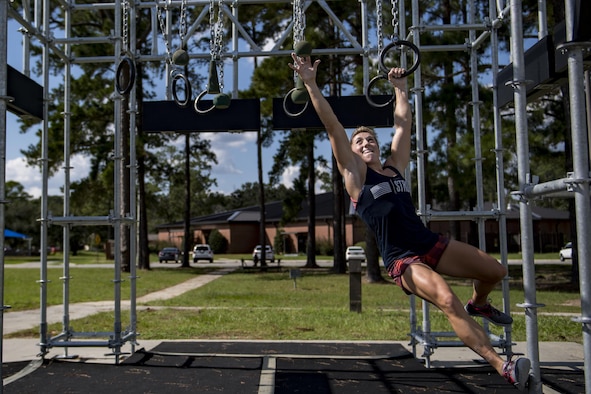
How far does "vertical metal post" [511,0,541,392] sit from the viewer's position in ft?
12.0

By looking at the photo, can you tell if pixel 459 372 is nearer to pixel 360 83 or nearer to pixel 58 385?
pixel 58 385

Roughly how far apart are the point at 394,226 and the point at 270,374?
3161mm

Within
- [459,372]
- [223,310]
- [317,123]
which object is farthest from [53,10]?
[459,372]

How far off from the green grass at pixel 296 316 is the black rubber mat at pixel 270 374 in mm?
1607

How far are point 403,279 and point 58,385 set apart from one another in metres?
4.06

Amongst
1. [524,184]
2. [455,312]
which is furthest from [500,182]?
[455,312]

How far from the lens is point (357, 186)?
410cm

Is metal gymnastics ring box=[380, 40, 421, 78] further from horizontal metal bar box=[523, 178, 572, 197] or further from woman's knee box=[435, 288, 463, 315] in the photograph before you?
woman's knee box=[435, 288, 463, 315]

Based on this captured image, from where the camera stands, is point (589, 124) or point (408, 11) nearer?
point (589, 124)

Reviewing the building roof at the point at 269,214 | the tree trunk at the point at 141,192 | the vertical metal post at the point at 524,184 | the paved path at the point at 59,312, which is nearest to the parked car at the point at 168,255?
the tree trunk at the point at 141,192

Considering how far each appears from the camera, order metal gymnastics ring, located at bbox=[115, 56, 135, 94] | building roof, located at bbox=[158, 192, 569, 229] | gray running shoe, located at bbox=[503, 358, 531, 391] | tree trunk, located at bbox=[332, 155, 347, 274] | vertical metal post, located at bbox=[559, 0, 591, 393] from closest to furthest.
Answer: vertical metal post, located at bbox=[559, 0, 591, 393] → gray running shoe, located at bbox=[503, 358, 531, 391] → metal gymnastics ring, located at bbox=[115, 56, 135, 94] → tree trunk, located at bbox=[332, 155, 347, 274] → building roof, located at bbox=[158, 192, 569, 229]

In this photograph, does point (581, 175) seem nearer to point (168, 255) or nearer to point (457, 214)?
point (457, 214)

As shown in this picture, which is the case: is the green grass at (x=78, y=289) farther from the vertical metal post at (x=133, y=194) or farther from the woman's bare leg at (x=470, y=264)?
the woman's bare leg at (x=470, y=264)

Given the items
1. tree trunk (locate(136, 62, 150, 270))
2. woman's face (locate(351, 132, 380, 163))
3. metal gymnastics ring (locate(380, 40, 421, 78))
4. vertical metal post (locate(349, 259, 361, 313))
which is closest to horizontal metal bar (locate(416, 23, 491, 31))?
metal gymnastics ring (locate(380, 40, 421, 78))
